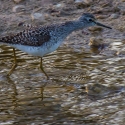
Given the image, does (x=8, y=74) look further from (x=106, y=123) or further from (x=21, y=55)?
(x=106, y=123)

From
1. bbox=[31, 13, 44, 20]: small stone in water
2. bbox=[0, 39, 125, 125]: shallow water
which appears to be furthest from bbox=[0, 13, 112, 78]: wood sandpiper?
bbox=[31, 13, 44, 20]: small stone in water

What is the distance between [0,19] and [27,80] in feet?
12.4

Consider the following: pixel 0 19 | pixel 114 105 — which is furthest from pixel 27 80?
pixel 0 19

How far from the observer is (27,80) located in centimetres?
942

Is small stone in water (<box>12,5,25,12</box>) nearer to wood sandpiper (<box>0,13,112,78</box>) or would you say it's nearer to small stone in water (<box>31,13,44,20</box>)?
small stone in water (<box>31,13,44,20</box>)

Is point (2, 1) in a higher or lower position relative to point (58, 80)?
higher

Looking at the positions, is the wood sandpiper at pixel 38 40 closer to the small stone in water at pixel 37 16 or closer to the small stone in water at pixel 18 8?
the small stone in water at pixel 37 16

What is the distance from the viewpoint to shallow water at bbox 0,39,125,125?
25.7 feet

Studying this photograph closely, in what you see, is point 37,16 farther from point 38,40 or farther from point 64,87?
point 64,87

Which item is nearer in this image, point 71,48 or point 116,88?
point 116,88

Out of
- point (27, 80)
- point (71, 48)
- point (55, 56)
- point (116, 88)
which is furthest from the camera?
point (71, 48)

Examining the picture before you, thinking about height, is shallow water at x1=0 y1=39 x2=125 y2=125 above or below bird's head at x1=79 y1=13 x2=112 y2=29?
below

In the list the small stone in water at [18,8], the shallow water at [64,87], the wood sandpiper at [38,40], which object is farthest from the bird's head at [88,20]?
the small stone in water at [18,8]

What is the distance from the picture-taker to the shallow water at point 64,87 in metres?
7.82
